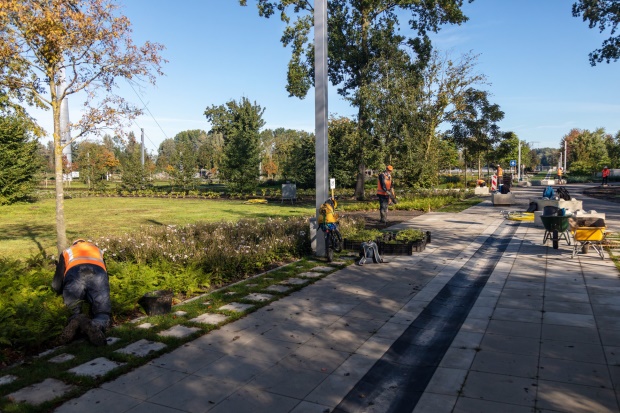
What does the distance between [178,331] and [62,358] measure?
51.9 inches

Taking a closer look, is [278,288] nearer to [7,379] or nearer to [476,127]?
[7,379]

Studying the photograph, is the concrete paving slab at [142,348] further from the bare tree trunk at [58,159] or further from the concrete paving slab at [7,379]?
the bare tree trunk at [58,159]

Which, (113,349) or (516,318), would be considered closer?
(113,349)

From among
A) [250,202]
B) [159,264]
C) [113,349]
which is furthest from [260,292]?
[250,202]

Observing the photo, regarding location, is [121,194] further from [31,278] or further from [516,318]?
[516,318]

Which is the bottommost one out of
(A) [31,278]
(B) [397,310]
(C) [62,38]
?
(B) [397,310]

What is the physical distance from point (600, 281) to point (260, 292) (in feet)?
19.6

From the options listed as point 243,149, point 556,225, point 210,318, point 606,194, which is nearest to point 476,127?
point 606,194

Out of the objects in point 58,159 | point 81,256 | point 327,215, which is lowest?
point 81,256

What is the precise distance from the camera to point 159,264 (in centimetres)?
822

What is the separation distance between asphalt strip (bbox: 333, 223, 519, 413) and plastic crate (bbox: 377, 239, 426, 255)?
226 centimetres

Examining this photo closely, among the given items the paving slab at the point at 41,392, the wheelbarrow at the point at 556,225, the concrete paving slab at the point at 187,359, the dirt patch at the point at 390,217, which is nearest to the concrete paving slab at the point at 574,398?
the concrete paving slab at the point at 187,359

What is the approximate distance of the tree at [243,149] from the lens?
33.1 metres

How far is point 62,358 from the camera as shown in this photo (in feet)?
15.6
